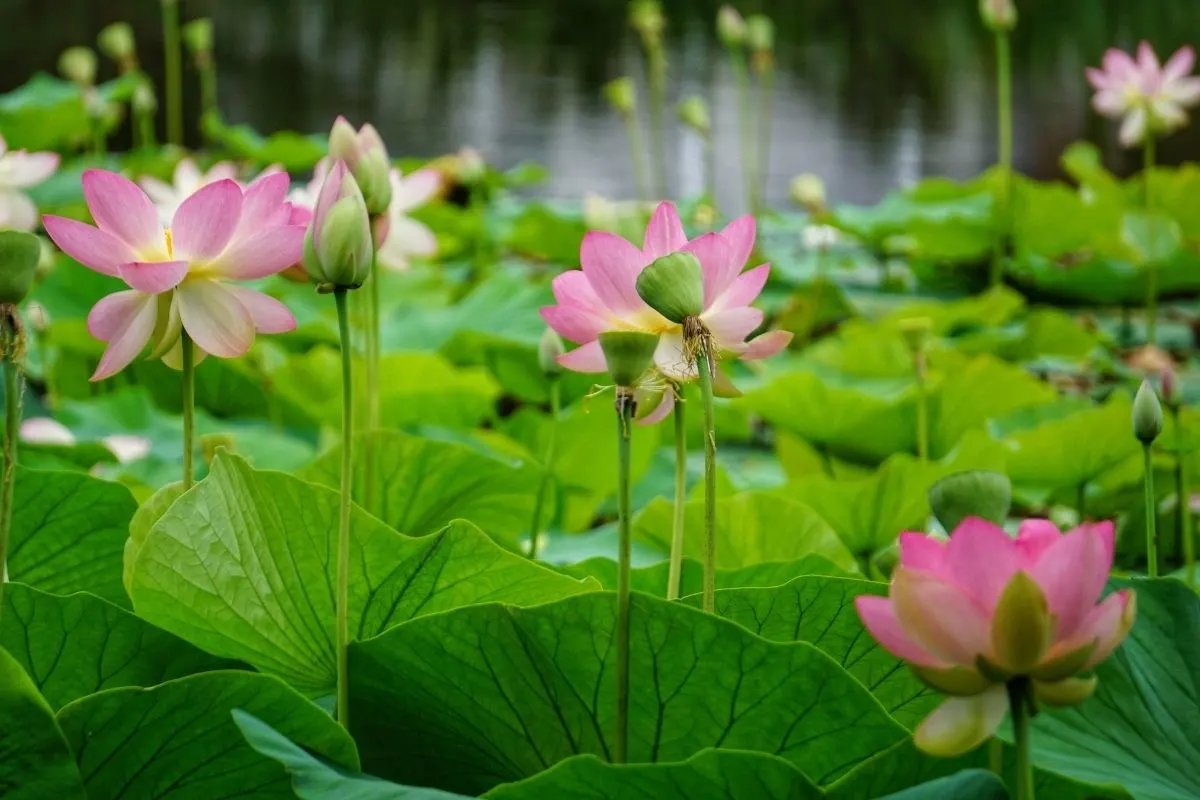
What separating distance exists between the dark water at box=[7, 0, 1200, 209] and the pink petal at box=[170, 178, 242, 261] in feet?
13.3

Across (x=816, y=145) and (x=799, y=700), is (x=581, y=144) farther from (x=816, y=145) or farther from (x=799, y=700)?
(x=799, y=700)


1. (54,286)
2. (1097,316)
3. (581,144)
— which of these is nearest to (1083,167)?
(1097,316)

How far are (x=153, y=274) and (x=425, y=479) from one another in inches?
13.5

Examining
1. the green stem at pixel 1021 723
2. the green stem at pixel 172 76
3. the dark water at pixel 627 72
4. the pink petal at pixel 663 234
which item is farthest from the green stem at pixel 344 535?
the dark water at pixel 627 72

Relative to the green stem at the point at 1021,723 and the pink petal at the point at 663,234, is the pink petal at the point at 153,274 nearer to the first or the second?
the pink petal at the point at 663,234

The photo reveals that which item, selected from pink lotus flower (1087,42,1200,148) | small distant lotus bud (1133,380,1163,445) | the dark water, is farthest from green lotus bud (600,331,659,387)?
the dark water

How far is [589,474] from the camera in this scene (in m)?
1.09

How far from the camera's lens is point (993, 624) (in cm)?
34

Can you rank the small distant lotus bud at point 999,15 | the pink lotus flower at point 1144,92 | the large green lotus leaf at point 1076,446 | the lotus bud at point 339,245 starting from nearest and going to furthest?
the lotus bud at point 339,245
the large green lotus leaf at point 1076,446
the pink lotus flower at point 1144,92
the small distant lotus bud at point 999,15

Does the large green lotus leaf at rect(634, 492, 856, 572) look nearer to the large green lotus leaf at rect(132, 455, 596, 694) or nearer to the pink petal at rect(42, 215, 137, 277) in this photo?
the large green lotus leaf at rect(132, 455, 596, 694)

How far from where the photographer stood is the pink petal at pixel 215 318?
1.68ft

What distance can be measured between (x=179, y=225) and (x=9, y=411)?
10cm

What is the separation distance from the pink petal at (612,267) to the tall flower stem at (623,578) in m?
0.07

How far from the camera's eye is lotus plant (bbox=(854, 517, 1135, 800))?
1.13 feet
